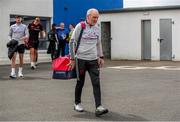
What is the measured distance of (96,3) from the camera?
30.4m

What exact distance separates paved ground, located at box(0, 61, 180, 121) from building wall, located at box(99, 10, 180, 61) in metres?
10.9

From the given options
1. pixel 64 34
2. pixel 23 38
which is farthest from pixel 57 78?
pixel 64 34

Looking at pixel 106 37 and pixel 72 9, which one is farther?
pixel 106 37

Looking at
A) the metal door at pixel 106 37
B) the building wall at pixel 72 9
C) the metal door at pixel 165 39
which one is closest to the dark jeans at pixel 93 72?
the metal door at pixel 165 39

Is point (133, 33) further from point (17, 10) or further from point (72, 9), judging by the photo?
point (17, 10)

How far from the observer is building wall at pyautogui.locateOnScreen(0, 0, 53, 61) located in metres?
23.7

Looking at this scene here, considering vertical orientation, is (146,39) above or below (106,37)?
A: below

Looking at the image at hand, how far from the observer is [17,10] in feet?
80.9

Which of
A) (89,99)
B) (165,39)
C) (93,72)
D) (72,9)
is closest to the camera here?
(93,72)

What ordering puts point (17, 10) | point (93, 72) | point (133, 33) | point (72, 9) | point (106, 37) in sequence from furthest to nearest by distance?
point (106, 37) → point (72, 9) → point (133, 33) → point (17, 10) → point (93, 72)

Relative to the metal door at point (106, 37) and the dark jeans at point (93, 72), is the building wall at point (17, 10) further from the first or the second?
the dark jeans at point (93, 72)

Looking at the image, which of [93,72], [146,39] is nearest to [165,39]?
[146,39]

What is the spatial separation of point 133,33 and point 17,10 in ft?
21.5

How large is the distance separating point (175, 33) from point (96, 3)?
592 cm
